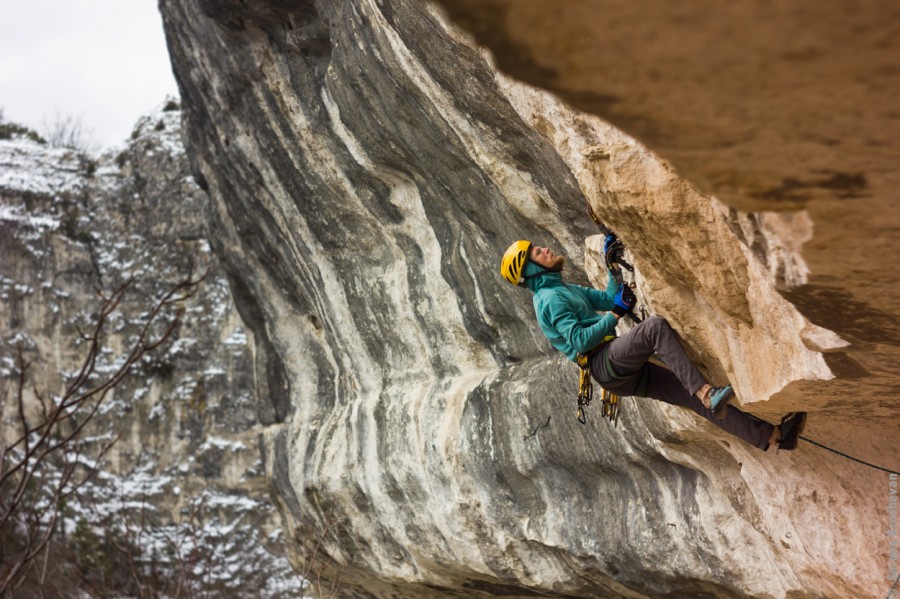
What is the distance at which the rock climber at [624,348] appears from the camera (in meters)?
4.50

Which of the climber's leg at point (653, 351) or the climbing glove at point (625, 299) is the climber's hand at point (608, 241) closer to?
the climbing glove at point (625, 299)

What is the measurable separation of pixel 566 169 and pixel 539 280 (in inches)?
38.6

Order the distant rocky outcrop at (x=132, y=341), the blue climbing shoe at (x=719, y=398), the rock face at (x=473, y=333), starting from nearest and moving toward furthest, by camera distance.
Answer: the rock face at (x=473, y=333)
the blue climbing shoe at (x=719, y=398)
the distant rocky outcrop at (x=132, y=341)

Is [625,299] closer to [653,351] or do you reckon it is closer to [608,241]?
[608,241]

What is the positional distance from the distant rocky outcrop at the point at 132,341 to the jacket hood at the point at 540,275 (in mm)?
9055

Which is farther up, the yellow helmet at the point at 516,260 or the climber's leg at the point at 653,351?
the yellow helmet at the point at 516,260

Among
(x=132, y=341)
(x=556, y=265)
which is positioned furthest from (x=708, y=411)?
(x=132, y=341)

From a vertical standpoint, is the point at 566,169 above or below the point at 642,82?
above

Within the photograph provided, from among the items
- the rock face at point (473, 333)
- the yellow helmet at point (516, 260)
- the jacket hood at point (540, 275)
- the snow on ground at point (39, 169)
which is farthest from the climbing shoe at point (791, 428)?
the snow on ground at point (39, 169)

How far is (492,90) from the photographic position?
5.91 metres

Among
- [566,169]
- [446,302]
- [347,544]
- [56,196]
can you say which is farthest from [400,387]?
[56,196]

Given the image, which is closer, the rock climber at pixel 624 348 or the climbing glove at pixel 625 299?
the rock climber at pixel 624 348

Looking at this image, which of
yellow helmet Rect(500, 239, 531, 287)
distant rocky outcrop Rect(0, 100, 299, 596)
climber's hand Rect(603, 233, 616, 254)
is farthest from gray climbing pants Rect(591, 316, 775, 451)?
distant rocky outcrop Rect(0, 100, 299, 596)

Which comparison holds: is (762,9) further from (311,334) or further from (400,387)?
(311,334)
